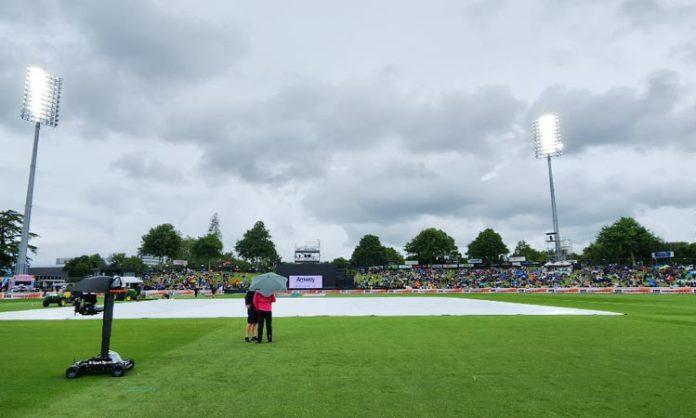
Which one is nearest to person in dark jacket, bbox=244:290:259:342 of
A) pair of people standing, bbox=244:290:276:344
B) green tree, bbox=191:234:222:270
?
pair of people standing, bbox=244:290:276:344

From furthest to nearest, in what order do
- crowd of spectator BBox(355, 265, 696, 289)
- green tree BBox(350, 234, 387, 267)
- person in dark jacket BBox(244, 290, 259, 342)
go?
green tree BBox(350, 234, 387, 267) < crowd of spectator BBox(355, 265, 696, 289) < person in dark jacket BBox(244, 290, 259, 342)

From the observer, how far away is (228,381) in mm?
7422

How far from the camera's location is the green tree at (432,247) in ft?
458

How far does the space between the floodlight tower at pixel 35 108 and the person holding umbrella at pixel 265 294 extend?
55187mm

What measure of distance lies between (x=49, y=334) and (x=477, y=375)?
1486cm

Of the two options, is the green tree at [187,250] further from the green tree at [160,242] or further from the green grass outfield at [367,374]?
the green grass outfield at [367,374]

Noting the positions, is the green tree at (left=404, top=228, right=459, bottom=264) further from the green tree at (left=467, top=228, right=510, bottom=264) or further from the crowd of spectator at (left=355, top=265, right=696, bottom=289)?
the crowd of spectator at (left=355, top=265, right=696, bottom=289)

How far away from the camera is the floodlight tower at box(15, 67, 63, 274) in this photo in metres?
52.5

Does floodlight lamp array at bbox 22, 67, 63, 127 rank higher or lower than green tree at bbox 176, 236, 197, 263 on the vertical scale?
higher

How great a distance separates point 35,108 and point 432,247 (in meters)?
115

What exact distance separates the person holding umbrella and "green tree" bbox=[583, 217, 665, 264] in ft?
423

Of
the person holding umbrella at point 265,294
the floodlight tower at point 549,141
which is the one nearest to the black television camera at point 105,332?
the person holding umbrella at point 265,294

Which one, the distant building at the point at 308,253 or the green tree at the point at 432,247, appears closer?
the distant building at the point at 308,253

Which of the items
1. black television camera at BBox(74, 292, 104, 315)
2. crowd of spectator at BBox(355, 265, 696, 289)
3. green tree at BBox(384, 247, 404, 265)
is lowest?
crowd of spectator at BBox(355, 265, 696, 289)
